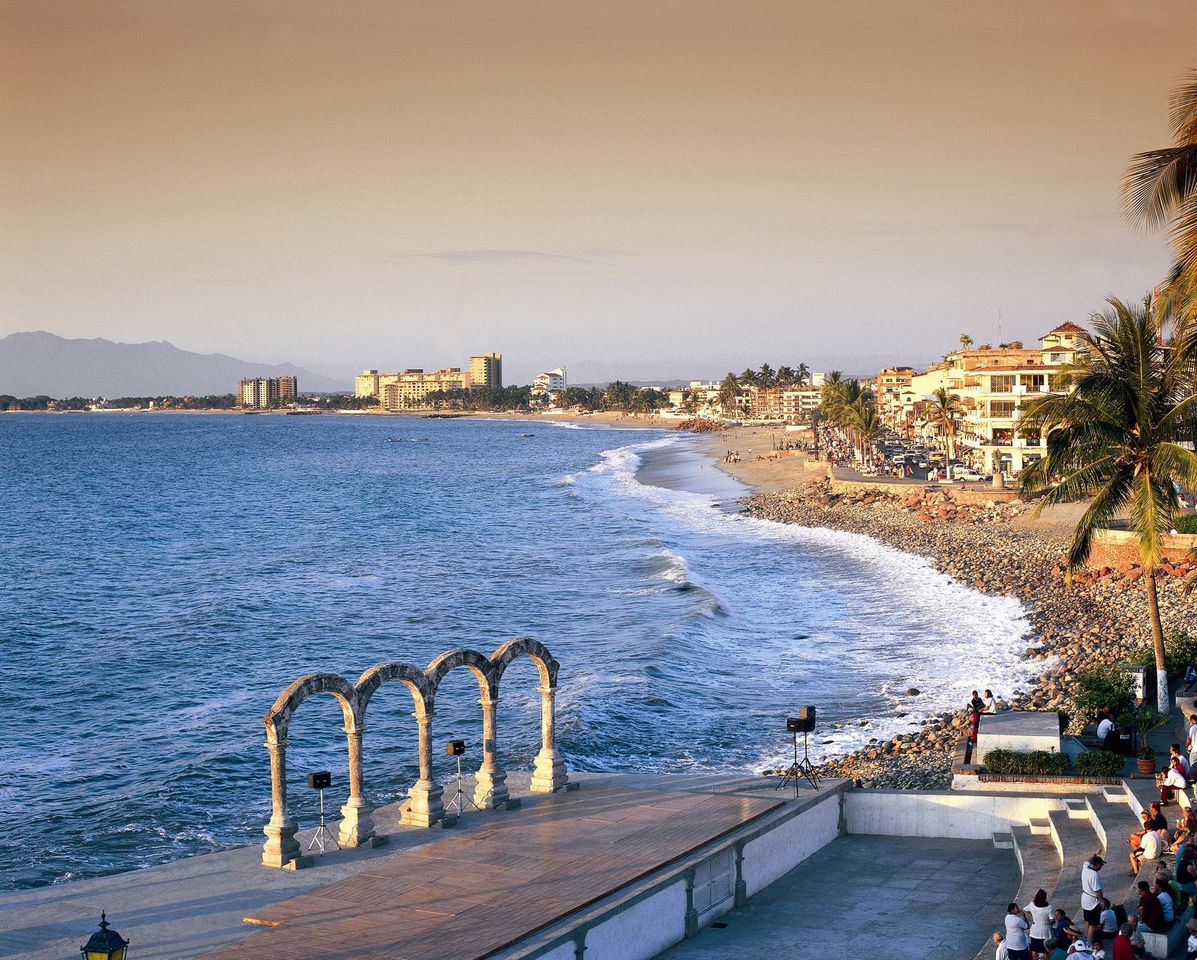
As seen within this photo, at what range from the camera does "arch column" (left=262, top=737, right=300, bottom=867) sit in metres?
17.5

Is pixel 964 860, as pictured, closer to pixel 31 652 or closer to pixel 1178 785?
pixel 1178 785

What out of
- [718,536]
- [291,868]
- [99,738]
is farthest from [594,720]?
[718,536]

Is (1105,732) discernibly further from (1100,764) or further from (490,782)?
(490,782)

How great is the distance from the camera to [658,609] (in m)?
51.4

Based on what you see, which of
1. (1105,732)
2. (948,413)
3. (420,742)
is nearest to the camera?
(420,742)

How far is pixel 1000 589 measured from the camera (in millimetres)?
51188

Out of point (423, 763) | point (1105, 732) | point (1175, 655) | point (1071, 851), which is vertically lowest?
point (1071, 851)

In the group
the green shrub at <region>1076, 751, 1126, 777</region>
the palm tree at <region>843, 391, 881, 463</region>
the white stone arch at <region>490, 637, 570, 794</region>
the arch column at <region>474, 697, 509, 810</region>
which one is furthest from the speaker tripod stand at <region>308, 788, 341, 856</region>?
the palm tree at <region>843, 391, 881, 463</region>

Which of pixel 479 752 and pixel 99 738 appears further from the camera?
pixel 99 738

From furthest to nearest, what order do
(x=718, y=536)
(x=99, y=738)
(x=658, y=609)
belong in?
1. (x=718, y=536)
2. (x=658, y=609)
3. (x=99, y=738)

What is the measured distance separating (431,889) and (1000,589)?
39.8 meters

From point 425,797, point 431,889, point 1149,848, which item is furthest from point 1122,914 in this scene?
point 425,797

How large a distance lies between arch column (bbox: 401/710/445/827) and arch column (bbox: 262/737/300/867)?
2259 mm

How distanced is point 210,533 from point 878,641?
58.1 metres
